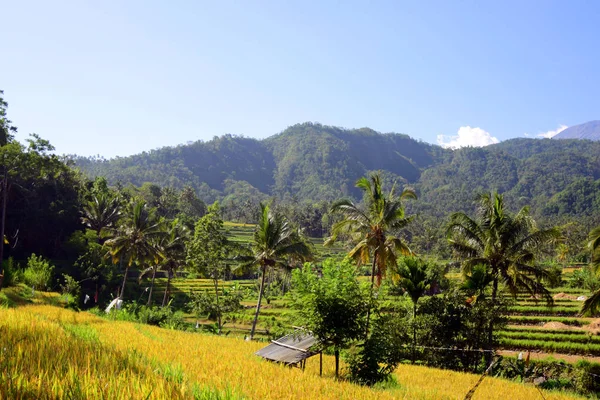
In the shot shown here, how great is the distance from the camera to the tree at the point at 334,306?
10008mm

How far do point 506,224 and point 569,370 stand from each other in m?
9.29

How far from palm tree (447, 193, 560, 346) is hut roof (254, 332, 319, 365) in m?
11.1

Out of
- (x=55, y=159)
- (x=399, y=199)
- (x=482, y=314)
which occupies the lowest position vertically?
(x=482, y=314)

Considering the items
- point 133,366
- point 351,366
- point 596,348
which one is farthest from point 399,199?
point 596,348

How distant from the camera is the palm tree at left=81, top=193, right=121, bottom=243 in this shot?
4744 centimetres

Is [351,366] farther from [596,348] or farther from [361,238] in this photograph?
[596,348]

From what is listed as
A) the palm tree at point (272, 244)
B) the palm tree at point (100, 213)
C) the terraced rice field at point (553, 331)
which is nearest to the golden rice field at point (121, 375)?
the palm tree at point (272, 244)

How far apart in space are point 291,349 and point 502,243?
40.9ft

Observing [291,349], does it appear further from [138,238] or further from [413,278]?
[138,238]

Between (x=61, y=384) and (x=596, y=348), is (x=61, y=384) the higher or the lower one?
the higher one

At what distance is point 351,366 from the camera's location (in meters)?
10.5

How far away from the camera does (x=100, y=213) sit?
47875 mm

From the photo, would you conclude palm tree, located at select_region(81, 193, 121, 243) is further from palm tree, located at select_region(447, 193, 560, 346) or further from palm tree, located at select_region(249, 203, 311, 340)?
palm tree, located at select_region(447, 193, 560, 346)

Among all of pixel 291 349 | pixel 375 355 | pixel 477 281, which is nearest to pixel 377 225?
pixel 477 281
